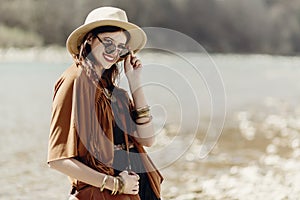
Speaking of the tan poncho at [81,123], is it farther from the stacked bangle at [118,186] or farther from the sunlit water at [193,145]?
the sunlit water at [193,145]

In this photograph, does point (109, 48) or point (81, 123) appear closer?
point (81, 123)

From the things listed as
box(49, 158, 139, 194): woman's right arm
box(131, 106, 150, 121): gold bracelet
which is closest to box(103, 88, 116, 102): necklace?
box(131, 106, 150, 121): gold bracelet

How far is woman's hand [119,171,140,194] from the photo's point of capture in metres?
2.64

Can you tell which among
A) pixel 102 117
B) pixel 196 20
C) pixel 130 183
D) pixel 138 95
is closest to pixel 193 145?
pixel 138 95

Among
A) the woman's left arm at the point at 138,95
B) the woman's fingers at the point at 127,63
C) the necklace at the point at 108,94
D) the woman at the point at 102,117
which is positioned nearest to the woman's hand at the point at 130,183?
the woman at the point at 102,117

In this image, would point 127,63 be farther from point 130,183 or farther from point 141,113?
point 130,183

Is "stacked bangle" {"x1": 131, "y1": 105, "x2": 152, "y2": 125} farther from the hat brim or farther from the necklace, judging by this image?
the hat brim

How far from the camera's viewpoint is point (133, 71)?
280cm

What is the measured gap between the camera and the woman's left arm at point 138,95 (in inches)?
109

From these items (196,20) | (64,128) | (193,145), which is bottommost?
(64,128)

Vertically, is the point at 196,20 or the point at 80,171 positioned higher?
the point at 196,20

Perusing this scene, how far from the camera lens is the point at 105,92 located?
2652 millimetres

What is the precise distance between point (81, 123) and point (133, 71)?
0.41 metres

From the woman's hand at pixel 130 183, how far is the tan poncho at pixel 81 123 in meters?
0.07
